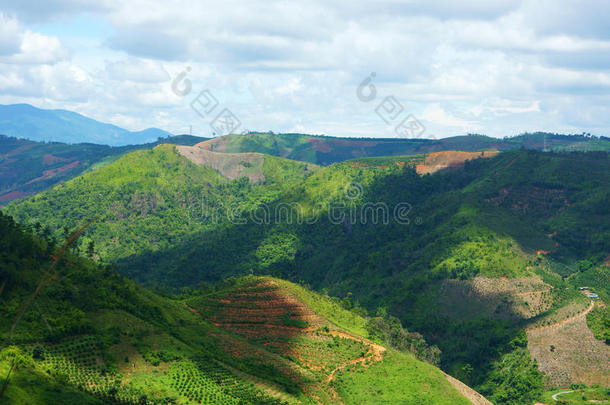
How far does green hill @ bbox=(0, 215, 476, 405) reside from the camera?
52406 mm

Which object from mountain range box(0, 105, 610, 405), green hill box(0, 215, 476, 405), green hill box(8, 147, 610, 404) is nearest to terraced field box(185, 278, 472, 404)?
green hill box(0, 215, 476, 405)

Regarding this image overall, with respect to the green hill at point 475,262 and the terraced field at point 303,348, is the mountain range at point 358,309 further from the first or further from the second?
the green hill at point 475,262

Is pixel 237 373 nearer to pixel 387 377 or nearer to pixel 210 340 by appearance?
pixel 210 340

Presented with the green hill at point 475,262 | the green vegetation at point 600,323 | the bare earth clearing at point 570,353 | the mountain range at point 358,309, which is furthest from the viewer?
the green hill at point 475,262

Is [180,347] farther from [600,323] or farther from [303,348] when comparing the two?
[600,323]

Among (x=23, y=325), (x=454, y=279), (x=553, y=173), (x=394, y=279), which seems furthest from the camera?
(x=553, y=173)

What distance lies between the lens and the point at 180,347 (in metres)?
67.1

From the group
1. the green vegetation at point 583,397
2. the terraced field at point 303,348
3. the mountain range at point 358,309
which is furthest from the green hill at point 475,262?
the terraced field at point 303,348

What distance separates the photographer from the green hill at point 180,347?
5241cm

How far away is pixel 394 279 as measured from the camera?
154500 millimetres

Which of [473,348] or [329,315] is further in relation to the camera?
[473,348]

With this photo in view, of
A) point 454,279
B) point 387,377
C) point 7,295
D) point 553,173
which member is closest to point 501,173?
point 553,173

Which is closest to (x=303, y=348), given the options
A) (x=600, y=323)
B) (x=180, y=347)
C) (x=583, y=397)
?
(x=180, y=347)

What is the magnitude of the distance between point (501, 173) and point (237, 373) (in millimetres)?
150077
